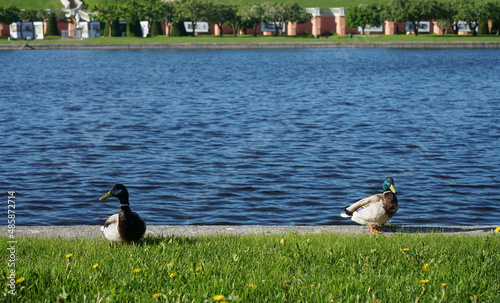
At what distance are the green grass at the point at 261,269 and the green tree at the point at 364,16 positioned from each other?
119 metres

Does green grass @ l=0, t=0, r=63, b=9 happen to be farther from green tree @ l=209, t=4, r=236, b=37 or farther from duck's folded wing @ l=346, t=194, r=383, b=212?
duck's folded wing @ l=346, t=194, r=383, b=212

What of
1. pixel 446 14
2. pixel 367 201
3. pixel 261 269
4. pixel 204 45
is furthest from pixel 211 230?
pixel 446 14

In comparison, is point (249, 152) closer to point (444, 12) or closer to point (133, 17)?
point (444, 12)

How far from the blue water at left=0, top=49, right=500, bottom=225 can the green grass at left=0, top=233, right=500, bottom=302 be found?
4.30 m

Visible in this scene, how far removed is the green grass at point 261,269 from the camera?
591cm

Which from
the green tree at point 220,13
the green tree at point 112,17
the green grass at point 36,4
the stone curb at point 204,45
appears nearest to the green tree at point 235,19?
the green tree at point 220,13

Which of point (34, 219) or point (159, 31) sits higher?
point (159, 31)

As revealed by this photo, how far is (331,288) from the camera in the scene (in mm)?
6070

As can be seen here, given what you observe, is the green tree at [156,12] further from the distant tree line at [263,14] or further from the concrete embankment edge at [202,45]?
the concrete embankment edge at [202,45]

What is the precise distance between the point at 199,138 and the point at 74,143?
163 inches

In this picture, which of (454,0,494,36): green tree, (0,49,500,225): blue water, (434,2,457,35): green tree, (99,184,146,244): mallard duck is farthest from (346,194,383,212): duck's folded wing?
(454,0,494,36): green tree

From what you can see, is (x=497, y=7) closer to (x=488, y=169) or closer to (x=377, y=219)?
(x=488, y=169)

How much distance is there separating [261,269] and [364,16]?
12152 centimetres

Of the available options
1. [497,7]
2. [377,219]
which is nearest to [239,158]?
[377,219]
